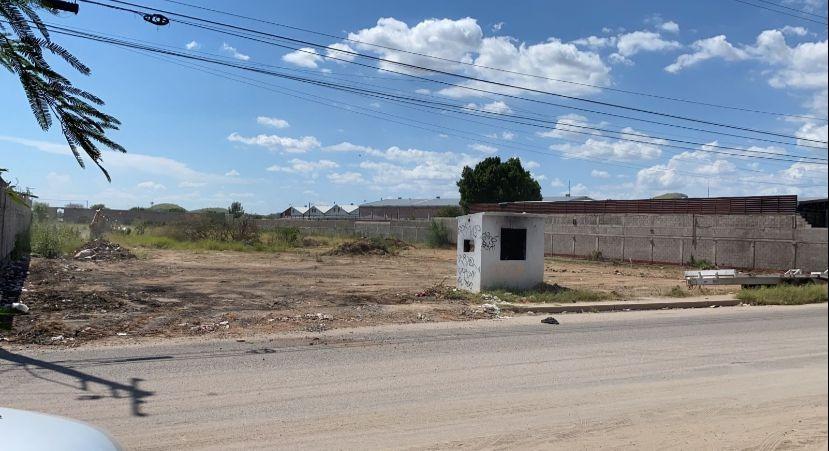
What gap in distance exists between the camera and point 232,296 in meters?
16.1

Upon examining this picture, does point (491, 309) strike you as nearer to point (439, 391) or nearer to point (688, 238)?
point (439, 391)

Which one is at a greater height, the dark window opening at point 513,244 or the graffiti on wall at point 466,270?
the dark window opening at point 513,244

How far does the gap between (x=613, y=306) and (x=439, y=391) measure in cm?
1014

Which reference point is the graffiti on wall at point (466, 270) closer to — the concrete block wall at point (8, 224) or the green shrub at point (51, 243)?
the concrete block wall at point (8, 224)

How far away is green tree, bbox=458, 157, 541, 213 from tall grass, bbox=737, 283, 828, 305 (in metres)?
52.3

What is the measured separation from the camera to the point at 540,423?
5820mm

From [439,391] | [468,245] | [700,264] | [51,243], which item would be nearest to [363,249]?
[51,243]

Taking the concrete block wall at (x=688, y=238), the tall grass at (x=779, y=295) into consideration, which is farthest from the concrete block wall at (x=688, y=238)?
the tall grass at (x=779, y=295)

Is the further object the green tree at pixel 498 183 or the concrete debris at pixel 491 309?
the green tree at pixel 498 183

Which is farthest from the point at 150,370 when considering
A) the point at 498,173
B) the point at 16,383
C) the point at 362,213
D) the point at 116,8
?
the point at 362,213

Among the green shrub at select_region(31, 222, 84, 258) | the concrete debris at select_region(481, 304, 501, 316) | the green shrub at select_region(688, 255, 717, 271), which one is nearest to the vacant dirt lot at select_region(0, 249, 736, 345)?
the concrete debris at select_region(481, 304, 501, 316)

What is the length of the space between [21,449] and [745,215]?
106ft

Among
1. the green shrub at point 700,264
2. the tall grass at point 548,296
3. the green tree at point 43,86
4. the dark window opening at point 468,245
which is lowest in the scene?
the tall grass at point 548,296

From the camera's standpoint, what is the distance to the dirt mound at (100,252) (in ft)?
89.9
